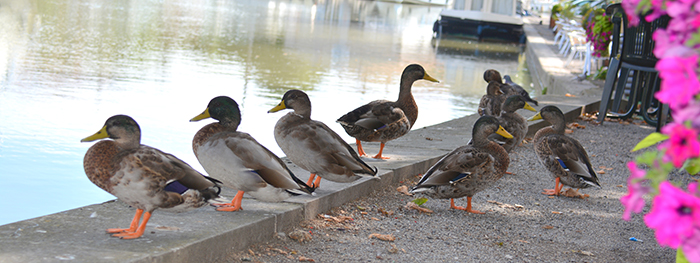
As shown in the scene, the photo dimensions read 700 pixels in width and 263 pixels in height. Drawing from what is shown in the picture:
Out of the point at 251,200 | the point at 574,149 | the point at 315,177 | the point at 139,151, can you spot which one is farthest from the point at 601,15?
the point at 139,151

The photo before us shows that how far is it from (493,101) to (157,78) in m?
5.59

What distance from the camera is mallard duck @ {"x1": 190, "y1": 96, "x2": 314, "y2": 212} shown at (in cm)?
358

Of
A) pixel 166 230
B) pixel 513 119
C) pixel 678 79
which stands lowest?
pixel 166 230

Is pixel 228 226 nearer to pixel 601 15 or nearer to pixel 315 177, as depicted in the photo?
pixel 315 177

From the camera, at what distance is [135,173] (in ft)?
9.96

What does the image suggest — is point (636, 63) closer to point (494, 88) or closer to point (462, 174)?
point (494, 88)

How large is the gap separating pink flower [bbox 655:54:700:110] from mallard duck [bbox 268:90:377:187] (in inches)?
125

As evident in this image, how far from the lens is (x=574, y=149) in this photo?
5.25m

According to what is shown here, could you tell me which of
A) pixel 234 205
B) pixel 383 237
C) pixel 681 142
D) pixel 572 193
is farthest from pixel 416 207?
pixel 681 142

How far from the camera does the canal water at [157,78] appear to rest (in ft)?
19.4

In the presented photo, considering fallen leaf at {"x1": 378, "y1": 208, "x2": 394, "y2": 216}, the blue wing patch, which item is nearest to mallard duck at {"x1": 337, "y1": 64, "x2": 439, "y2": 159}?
fallen leaf at {"x1": 378, "y1": 208, "x2": 394, "y2": 216}

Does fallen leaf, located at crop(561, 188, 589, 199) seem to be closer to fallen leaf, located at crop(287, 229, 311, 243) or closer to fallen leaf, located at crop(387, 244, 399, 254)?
fallen leaf, located at crop(387, 244, 399, 254)

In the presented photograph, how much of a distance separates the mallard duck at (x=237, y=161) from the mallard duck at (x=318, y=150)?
1.51 ft

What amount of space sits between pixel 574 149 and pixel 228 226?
10.0ft
